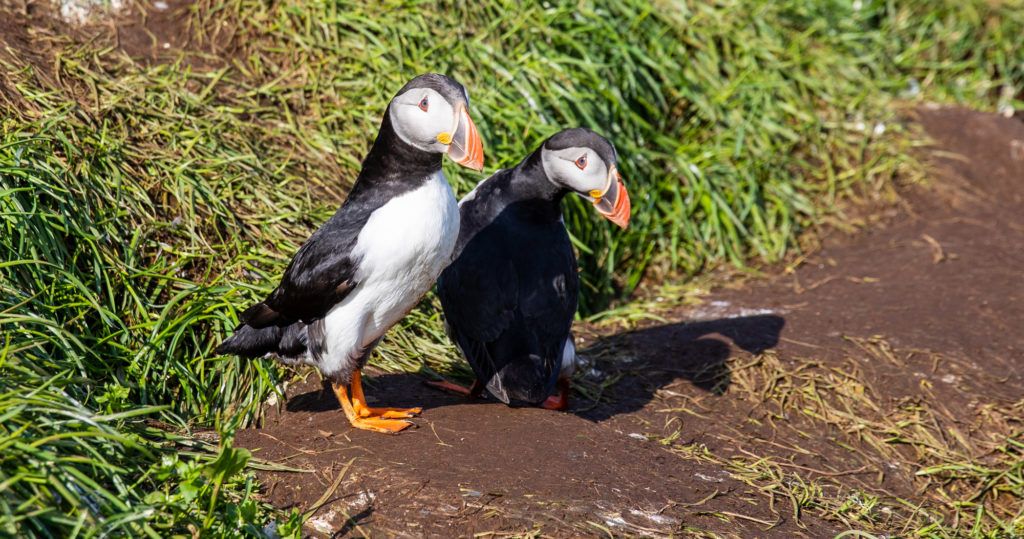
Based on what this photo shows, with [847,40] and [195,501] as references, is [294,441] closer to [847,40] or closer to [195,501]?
[195,501]

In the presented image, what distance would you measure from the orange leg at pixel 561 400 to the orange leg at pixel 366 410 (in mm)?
681

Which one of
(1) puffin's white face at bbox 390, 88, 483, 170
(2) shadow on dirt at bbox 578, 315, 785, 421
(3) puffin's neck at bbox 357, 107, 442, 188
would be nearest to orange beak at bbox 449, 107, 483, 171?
(1) puffin's white face at bbox 390, 88, 483, 170

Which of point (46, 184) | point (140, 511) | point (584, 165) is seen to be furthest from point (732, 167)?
point (140, 511)

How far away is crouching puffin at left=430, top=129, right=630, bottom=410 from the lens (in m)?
3.95

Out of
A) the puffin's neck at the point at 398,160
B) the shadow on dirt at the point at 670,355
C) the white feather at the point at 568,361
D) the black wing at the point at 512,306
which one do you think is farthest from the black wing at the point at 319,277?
the shadow on dirt at the point at 670,355

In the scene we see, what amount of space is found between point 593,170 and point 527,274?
50cm

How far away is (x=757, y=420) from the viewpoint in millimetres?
4500

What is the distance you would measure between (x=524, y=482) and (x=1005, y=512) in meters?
2.17

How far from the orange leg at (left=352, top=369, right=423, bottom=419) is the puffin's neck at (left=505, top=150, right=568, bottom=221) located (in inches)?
41.0

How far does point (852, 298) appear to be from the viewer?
5.58 m

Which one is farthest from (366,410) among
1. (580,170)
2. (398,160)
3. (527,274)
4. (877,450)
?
(877,450)

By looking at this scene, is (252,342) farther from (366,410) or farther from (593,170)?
(593,170)

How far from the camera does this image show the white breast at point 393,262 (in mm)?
3432

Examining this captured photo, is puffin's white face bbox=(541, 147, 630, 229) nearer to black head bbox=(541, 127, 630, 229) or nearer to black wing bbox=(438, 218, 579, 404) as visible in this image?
black head bbox=(541, 127, 630, 229)
